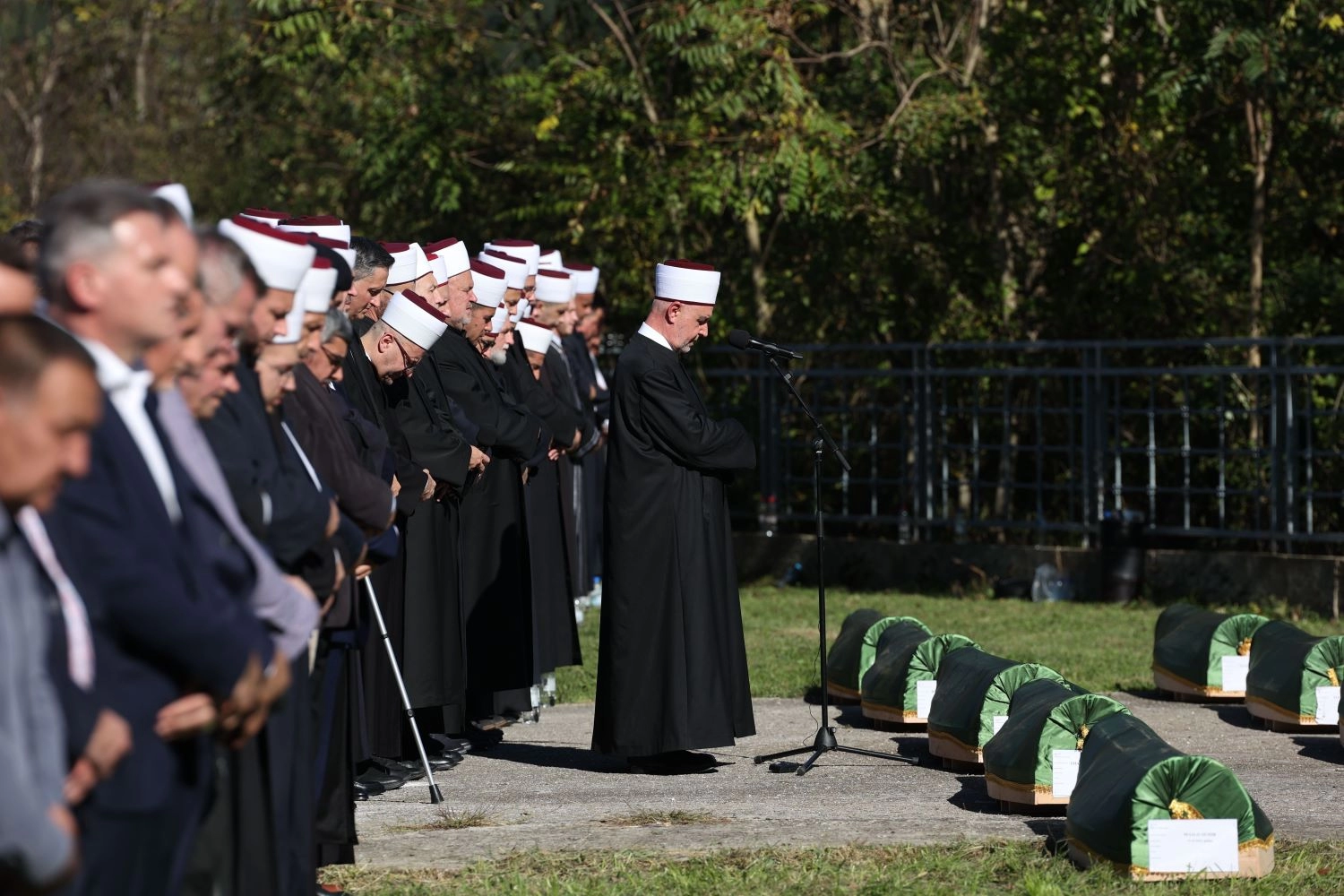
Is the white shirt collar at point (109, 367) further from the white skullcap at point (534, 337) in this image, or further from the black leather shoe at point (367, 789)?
the white skullcap at point (534, 337)

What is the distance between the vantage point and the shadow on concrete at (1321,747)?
957 centimetres

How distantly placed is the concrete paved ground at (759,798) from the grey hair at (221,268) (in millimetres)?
2825

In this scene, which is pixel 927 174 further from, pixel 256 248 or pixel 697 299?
pixel 256 248

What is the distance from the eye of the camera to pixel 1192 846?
22.7 ft

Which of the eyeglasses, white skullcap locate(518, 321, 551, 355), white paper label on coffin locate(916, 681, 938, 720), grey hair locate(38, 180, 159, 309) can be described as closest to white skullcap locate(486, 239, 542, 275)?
white skullcap locate(518, 321, 551, 355)

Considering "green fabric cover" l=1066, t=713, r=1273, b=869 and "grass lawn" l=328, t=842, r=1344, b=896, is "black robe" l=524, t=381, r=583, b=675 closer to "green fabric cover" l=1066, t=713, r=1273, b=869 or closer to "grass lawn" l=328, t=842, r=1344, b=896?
"grass lawn" l=328, t=842, r=1344, b=896

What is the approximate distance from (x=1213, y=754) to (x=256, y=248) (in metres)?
5.61

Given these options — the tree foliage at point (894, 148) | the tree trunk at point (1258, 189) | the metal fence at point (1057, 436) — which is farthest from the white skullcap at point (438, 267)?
the tree trunk at point (1258, 189)

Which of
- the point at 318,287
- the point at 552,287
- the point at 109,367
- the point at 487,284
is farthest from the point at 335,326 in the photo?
the point at 552,287

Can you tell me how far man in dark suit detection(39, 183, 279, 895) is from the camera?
13.0ft

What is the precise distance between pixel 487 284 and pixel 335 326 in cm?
396

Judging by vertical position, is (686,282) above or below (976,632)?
above

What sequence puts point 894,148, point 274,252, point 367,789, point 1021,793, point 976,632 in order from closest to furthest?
point 274,252 < point 1021,793 < point 367,789 < point 976,632 < point 894,148

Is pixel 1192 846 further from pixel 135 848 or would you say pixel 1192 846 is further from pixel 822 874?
pixel 135 848
